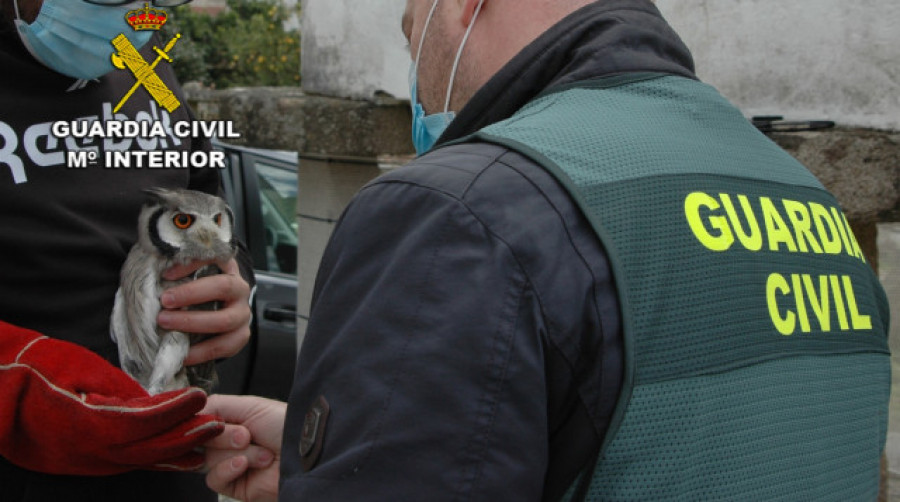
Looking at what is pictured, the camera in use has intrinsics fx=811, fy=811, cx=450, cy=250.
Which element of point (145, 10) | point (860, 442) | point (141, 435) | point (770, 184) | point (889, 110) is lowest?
point (141, 435)

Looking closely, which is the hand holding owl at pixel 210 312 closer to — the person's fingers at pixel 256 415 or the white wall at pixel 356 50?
the person's fingers at pixel 256 415

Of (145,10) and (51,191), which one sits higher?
(145,10)

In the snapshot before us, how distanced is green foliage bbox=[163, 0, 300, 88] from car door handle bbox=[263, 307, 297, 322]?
16.9 ft

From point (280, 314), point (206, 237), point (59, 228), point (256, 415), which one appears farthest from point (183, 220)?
point (280, 314)

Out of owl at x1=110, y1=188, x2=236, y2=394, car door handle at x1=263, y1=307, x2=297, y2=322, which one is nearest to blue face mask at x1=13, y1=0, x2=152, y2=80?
owl at x1=110, y1=188, x2=236, y2=394

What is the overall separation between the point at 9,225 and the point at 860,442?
5.91 feet

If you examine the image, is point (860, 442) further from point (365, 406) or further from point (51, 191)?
point (51, 191)

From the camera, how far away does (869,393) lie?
4.49 ft

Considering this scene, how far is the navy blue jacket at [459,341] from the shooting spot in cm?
101

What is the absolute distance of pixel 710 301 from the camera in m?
1.14

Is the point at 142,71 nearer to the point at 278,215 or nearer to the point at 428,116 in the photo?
the point at 428,116

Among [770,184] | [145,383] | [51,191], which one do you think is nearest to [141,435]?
[145,383]

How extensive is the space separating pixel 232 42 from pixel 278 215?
23.1 ft

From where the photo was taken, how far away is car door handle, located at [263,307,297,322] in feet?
16.8
